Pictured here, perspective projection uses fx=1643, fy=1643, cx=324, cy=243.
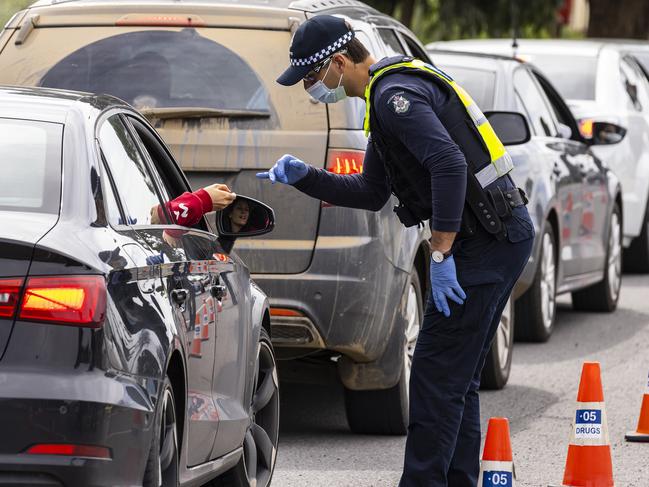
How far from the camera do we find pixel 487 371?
9.15m

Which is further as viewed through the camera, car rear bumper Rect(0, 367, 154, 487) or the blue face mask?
the blue face mask

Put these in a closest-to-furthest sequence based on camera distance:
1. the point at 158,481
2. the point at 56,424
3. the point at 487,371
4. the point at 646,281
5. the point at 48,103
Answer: the point at 56,424 < the point at 158,481 < the point at 48,103 < the point at 487,371 < the point at 646,281

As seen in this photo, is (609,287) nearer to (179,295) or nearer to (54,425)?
(179,295)

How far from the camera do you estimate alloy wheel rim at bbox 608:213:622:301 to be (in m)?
12.8

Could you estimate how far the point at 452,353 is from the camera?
5602 millimetres

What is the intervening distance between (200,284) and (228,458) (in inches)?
26.4

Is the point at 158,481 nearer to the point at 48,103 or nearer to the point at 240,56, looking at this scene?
the point at 48,103

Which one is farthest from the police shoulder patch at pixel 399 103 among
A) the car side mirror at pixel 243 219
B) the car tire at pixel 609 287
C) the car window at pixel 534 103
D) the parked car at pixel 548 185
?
the car tire at pixel 609 287

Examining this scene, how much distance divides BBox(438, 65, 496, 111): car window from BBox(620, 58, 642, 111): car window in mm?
4293

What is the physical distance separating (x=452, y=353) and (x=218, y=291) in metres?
0.87

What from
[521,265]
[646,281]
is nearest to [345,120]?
[521,265]

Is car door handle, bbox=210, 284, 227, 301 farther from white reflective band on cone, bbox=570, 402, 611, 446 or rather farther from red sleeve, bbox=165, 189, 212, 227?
white reflective band on cone, bbox=570, 402, 611, 446

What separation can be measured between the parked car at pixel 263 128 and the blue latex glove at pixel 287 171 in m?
1.14

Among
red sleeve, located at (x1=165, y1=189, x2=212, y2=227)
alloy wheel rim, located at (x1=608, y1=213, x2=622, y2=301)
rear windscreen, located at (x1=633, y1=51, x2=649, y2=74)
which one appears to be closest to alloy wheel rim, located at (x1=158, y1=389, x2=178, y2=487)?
red sleeve, located at (x1=165, y1=189, x2=212, y2=227)
